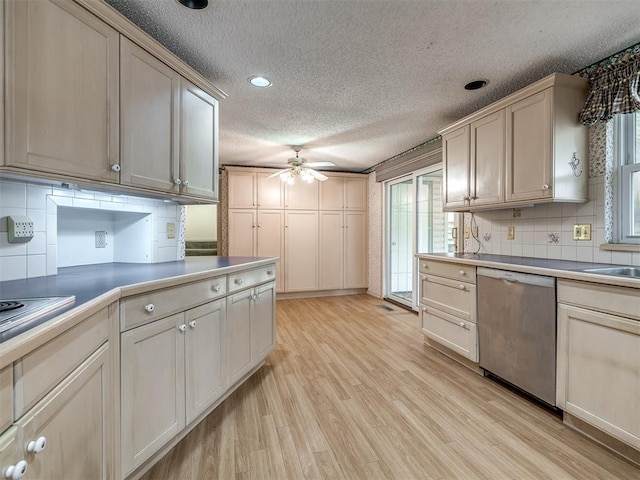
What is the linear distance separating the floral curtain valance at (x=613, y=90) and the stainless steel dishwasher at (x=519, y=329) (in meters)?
1.16

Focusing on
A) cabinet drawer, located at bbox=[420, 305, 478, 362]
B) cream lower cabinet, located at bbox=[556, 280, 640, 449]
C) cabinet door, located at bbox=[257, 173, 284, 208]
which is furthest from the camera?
cabinet door, located at bbox=[257, 173, 284, 208]

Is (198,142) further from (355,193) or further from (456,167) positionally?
(355,193)

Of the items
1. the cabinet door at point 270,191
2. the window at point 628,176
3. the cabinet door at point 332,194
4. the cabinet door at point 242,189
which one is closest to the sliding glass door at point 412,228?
the cabinet door at point 332,194

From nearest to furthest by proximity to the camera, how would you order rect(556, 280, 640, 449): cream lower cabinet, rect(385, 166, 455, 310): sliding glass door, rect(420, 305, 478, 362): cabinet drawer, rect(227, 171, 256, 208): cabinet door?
1. rect(556, 280, 640, 449): cream lower cabinet
2. rect(420, 305, 478, 362): cabinet drawer
3. rect(385, 166, 455, 310): sliding glass door
4. rect(227, 171, 256, 208): cabinet door

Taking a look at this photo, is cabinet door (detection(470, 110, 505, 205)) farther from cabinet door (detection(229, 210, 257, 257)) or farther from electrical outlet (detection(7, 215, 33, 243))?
cabinet door (detection(229, 210, 257, 257))

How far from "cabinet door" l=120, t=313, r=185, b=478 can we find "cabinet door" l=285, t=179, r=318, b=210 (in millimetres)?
3690

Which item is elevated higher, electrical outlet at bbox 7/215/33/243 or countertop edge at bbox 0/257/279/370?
electrical outlet at bbox 7/215/33/243

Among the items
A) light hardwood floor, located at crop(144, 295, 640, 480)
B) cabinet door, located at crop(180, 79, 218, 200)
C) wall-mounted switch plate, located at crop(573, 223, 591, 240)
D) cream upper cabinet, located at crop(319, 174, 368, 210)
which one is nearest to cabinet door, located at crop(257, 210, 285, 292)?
cream upper cabinet, located at crop(319, 174, 368, 210)

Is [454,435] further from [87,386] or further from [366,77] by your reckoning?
[366,77]

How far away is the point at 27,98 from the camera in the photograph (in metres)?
1.15

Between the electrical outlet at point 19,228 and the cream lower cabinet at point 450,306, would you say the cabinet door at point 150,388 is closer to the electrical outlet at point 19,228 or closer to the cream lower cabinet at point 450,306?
the electrical outlet at point 19,228

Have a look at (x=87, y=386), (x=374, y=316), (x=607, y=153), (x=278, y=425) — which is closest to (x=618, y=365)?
(x=607, y=153)

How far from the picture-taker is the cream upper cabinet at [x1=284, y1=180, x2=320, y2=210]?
5021mm

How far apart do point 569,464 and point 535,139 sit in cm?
196
